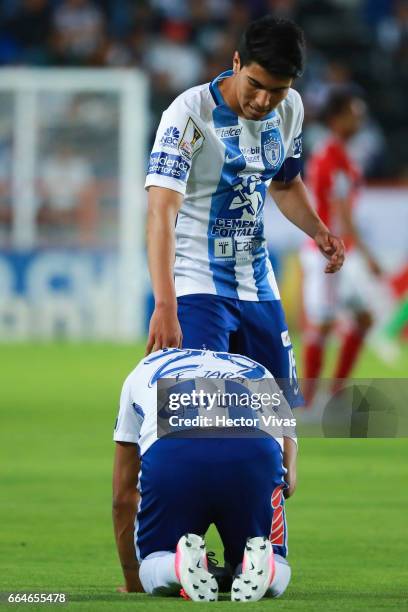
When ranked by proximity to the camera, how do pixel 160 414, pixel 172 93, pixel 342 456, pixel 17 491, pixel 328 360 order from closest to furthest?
1. pixel 160 414
2. pixel 17 491
3. pixel 342 456
4. pixel 328 360
5. pixel 172 93

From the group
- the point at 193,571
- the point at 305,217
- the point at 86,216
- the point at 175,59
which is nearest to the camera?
the point at 193,571

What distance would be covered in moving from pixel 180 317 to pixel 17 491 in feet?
6.62

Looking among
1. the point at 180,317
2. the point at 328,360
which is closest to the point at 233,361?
the point at 180,317

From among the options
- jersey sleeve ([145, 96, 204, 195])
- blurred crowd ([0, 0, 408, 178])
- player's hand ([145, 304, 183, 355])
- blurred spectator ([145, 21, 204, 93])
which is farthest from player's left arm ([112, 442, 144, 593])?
blurred spectator ([145, 21, 204, 93])

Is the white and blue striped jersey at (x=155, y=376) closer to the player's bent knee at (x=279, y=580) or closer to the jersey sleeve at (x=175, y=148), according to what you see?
the player's bent knee at (x=279, y=580)

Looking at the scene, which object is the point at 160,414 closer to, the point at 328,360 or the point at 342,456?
the point at 342,456

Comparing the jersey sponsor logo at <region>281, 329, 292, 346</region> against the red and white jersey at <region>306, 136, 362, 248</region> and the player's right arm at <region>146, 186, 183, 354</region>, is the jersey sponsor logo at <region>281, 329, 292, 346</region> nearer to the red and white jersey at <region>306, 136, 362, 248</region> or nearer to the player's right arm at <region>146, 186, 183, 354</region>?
the player's right arm at <region>146, 186, 183, 354</region>

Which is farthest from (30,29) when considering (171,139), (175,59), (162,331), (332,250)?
(162,331)

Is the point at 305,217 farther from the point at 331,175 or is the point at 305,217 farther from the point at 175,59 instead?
the point at 175,59

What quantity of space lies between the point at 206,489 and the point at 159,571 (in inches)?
10.2

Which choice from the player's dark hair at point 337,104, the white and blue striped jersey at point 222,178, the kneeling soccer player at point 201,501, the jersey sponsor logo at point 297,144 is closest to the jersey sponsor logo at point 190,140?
the white and blue striped jersey at point 222,178

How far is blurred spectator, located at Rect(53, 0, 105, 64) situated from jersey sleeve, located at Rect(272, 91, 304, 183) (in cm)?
1572

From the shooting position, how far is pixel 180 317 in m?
5.27

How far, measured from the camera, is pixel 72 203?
Result: 703 inches
